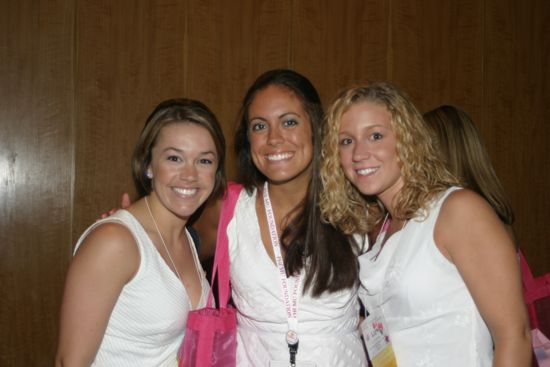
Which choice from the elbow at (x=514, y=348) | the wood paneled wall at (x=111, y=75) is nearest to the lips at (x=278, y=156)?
the elbow at (x=514, y=348)

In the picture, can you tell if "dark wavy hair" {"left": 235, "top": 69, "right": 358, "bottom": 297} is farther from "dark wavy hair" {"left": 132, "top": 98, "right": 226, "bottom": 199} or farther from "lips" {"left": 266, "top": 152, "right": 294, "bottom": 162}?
"dark wavy hair" {"left": 132, "top": 98, "right": 226, "bottom": 199}

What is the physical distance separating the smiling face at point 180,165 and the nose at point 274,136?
0.27m

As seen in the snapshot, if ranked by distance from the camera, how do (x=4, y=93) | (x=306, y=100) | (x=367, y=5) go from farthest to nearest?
(x=367, y=5) < (x=4, y=93) < (x=306, y=100)

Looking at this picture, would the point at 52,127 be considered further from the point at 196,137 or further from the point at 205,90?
the point at 196,137

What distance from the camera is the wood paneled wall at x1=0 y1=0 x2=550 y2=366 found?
3.64 m

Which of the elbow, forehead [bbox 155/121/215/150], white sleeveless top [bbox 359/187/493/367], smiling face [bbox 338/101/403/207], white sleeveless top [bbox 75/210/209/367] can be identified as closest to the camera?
the elbow

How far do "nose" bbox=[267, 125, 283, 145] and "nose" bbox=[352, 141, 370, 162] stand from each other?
1.24ft

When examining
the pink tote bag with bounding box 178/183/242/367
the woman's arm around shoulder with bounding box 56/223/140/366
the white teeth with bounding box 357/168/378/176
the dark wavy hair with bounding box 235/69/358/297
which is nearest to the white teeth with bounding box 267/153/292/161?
the dark wavy hair with bounding box 235/69/358/297

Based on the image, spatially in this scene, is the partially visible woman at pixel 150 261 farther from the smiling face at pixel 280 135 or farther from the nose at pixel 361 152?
the nose at pixel 361 152

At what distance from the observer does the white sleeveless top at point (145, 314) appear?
5.45 ft

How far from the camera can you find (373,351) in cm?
171

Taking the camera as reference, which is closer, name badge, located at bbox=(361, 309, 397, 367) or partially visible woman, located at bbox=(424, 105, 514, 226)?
name badge, located at bbox=(361, 309, 397, 367)

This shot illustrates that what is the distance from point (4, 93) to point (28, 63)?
30cm

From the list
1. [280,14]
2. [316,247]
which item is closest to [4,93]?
[280,14]
